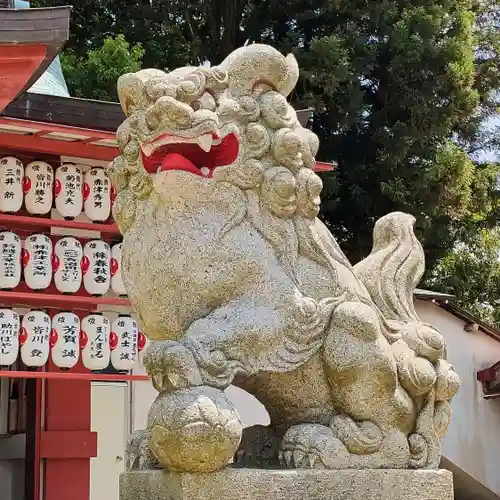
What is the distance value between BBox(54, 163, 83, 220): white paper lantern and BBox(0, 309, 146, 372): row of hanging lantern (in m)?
0.76

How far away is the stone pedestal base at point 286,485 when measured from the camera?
256 cm

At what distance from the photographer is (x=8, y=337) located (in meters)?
6.36

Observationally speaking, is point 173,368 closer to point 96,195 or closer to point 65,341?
point 65,341

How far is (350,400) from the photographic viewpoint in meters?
2.88

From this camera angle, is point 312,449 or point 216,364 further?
point 312,449

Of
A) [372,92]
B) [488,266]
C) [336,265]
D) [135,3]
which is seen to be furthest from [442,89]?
[336,265]

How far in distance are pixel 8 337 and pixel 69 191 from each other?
118cm

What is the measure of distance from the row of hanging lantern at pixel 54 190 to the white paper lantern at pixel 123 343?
0.80 m

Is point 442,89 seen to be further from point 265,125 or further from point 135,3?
point 265,125

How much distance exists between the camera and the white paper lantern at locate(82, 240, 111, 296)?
22.1 ft

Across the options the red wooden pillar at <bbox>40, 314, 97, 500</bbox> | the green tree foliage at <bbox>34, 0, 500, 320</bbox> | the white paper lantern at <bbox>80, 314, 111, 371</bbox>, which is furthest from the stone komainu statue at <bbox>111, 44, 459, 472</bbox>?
the green tree foliage at <bbox>34, 0, 500, 320</bbox>

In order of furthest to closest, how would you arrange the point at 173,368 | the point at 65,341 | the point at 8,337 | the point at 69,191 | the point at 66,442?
the point at 66,442 → the point at 69,191 → the point at 65,341 → the point at 8,337 → the point at 173,368

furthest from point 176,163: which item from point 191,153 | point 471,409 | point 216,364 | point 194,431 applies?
point 471,409

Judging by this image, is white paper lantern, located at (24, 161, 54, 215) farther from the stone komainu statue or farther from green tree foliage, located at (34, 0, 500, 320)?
green tree foliage, located at (34, 0, 500, 320)
